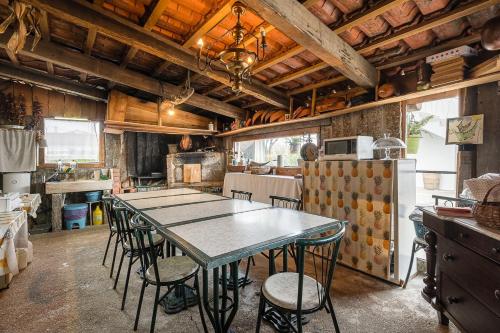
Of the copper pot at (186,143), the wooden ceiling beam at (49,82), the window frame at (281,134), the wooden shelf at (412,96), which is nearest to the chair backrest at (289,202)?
the window frame at (281,134)

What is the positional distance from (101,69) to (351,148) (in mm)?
3870

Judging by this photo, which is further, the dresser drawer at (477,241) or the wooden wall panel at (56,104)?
the wooden wall panel at (56,104)

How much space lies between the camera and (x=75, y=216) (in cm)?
488

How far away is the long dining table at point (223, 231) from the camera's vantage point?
1345 mm

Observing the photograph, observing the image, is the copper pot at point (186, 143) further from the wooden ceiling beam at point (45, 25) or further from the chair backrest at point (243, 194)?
the wooden ceiling beam at point (45, 25)

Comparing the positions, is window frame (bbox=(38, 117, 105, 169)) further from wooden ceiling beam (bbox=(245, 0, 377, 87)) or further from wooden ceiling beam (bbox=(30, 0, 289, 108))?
wooden ceiling beam (bbox=(245, 0, 377, 87))

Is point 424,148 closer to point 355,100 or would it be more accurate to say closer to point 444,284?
point 355,100

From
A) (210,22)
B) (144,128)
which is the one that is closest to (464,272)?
(210,22)

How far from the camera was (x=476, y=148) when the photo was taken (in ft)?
7.93

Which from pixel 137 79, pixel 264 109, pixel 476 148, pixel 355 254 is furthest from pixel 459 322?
pixel 137 79

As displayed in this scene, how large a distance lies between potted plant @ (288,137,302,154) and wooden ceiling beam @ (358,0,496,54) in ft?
6.45

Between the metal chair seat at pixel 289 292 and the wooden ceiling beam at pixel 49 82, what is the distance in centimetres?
547

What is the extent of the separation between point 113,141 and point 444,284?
6415 millimetres

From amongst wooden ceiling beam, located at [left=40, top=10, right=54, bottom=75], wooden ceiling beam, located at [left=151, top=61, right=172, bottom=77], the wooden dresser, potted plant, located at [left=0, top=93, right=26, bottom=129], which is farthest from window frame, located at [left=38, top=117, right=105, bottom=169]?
the wooden dresser
